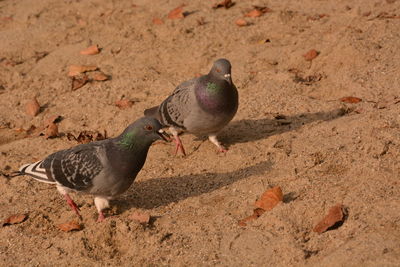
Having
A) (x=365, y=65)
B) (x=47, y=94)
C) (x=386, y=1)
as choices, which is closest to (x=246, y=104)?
(x=365, y=65)

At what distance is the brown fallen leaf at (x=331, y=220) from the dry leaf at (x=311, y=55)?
319cm

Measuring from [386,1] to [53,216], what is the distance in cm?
557

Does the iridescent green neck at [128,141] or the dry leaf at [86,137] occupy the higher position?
the iridescent green neck at [128,141]

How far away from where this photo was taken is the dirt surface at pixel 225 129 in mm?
4227

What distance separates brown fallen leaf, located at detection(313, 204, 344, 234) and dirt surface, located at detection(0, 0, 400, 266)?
7 cm

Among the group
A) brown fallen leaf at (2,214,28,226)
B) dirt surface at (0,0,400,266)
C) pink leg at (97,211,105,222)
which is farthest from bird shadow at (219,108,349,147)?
brown fallen leaf at (2,214,28,226)

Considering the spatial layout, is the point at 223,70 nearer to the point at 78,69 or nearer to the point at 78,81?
the point at 78,81

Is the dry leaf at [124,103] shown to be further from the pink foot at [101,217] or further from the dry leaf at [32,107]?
the pink foot at [101,217]

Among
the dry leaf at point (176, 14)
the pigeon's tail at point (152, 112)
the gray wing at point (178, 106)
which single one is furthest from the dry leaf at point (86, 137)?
the dry leaf at point (176, 14)

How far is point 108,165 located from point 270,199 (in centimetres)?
130

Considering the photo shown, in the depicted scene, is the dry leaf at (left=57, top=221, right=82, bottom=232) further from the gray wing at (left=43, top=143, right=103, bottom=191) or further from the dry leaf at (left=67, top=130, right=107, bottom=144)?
the dry leaf at (left=67, top=130, right=107, bottom=144)

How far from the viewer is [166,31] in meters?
8.09

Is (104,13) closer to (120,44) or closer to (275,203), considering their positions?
(120,44)

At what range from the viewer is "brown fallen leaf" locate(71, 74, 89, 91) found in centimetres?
721
